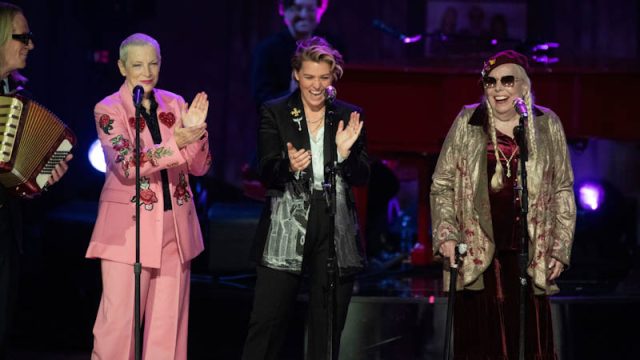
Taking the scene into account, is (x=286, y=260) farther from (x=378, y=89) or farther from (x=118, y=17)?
(x=118, y=17)

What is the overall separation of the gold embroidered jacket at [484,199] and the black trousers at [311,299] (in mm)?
465

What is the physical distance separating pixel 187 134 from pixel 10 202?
78 centimetres

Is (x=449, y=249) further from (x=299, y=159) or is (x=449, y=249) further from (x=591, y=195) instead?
(x=591, y=195)

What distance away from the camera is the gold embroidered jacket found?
4090mm

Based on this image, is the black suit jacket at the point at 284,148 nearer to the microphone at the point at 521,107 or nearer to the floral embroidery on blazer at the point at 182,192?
the floral embroidery on blazer at the point at 182,192

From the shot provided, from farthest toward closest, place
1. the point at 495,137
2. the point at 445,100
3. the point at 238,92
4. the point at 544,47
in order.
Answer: the point at 238,92, the point at 544,47, the point at 445,100, the point at 495,137

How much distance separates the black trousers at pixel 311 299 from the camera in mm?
4176

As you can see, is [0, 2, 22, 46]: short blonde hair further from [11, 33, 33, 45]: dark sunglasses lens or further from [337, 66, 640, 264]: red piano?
[337, 66, 640, 264]: red piano

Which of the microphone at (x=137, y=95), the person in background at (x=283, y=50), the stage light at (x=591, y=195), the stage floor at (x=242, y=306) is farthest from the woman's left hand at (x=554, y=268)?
the stage light at (x=591, y=195)

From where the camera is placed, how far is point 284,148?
13.9ft

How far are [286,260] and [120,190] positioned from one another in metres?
0.75

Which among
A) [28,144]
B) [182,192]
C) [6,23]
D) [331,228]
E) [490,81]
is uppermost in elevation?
[6,23]

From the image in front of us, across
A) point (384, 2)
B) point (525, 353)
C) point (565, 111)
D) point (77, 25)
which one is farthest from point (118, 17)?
point (525, 353)

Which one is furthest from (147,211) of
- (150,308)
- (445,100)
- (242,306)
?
(445,100)
